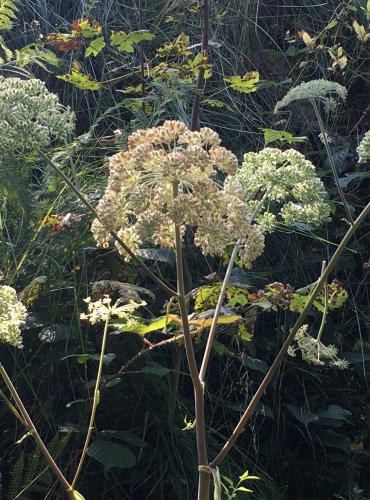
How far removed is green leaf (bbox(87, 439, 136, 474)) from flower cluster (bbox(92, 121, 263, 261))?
2.97ft

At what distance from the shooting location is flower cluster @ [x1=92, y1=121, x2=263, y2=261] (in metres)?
1.20

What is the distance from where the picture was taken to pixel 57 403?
2.32 meters

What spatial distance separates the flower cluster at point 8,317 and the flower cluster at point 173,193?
0.24 meters

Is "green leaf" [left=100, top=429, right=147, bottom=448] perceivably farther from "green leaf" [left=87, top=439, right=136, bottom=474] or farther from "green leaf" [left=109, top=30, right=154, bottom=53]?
"green leaf" [left=109, top=30, right=154, bottom=53]

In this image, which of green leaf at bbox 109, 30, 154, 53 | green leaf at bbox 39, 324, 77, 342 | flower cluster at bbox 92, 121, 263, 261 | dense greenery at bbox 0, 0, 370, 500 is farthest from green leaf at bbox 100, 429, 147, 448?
green leaf at bbox 109, 30, 154, 53

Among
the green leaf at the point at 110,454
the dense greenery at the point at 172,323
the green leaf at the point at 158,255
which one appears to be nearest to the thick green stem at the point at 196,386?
the dense greenery at the point at 172,323

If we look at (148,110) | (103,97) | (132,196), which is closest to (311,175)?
(132,196)

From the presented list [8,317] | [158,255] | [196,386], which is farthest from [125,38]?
[196,386]

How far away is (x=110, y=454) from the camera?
206 cm

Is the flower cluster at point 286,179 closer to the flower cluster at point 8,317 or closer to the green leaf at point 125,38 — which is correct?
the flower cluster at point 8,317

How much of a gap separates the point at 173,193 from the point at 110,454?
3.40 ft

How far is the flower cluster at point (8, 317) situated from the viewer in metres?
1.40

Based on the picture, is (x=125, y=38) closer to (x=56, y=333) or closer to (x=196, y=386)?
(x=56, y=333)

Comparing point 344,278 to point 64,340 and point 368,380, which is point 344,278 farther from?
point 64,340
